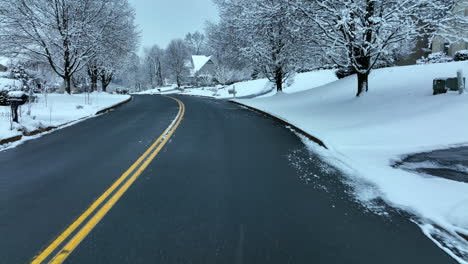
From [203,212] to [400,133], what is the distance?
→ 593 centimetres

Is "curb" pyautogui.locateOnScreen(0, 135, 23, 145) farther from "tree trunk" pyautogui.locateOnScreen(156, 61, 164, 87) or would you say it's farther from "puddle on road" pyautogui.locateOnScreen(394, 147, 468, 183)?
"tree trunk" pyautogui.locateOnScreen(156, 61, 164, 87)

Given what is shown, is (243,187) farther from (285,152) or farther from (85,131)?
(85,131)

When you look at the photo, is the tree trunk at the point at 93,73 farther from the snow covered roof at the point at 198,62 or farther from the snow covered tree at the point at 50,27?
the snow covered roof at the point at 198,62

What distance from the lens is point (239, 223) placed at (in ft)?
12.9

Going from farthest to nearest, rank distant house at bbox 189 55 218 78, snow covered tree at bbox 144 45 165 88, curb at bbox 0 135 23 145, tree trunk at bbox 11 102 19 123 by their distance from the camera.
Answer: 1. snow covered tree at bbox 144 45 165 88
2. distant house at bbox 189 55 218 78
3. tree trunk at bbox 11 102 19 123
4. curb at bbox 0 135 23 145

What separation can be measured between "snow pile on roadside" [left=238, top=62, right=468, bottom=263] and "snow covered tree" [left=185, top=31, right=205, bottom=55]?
13031 cm

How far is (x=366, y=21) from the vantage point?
1120cm

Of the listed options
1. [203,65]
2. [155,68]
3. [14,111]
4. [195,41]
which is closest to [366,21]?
[14,111]

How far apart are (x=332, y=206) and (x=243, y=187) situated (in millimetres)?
1431

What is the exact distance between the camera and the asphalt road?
10.7ft

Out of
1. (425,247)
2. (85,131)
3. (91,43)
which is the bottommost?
(425,247)

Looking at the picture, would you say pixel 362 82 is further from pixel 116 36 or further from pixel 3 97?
pixel 116 36

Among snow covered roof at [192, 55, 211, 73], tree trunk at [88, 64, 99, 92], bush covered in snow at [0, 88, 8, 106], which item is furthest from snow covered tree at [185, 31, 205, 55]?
bush covered in snow at [0, 88, 8, 106]

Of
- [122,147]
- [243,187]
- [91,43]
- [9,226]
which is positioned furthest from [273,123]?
[91,43]
